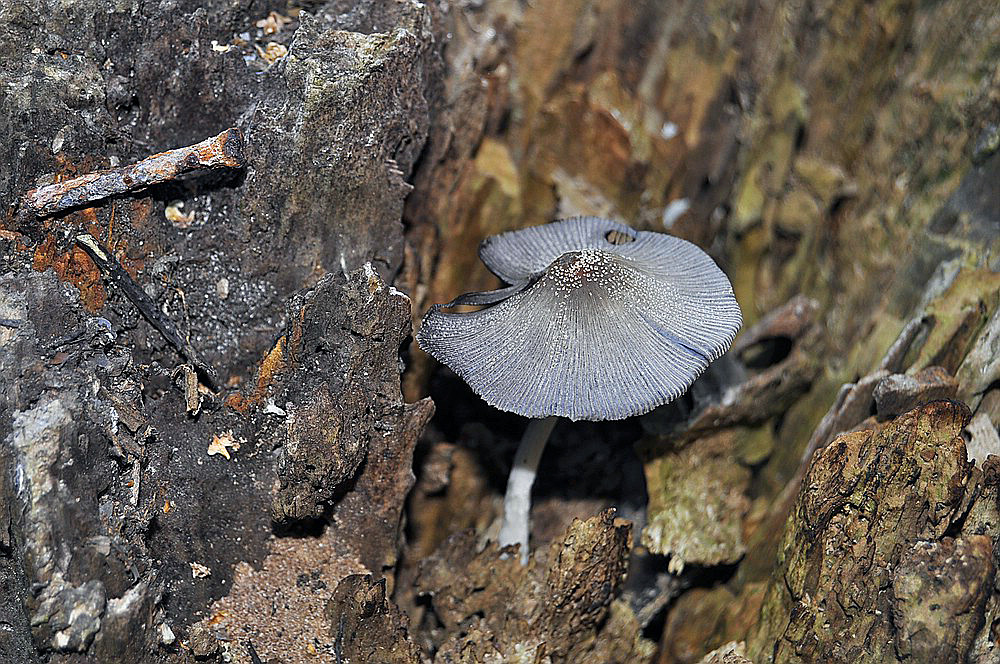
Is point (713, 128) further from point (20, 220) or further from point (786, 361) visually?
point (20, 220)

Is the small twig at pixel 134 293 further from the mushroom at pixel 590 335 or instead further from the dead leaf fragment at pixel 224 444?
the mushroom at pixel 590 335

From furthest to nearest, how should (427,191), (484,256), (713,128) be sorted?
(713,128) → (427,191) → (484,256)

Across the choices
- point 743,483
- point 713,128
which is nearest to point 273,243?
point 743,483

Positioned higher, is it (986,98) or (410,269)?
(986,98)

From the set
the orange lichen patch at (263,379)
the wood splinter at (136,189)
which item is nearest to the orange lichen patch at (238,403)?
the orange lichen patch at (263,379)

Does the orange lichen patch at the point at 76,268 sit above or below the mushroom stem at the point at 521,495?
above

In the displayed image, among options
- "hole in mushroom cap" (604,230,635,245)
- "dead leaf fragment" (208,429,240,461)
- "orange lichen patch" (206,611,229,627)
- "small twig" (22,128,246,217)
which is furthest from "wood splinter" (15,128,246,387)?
"hole in mushroom cap" (604,230,635,245)
